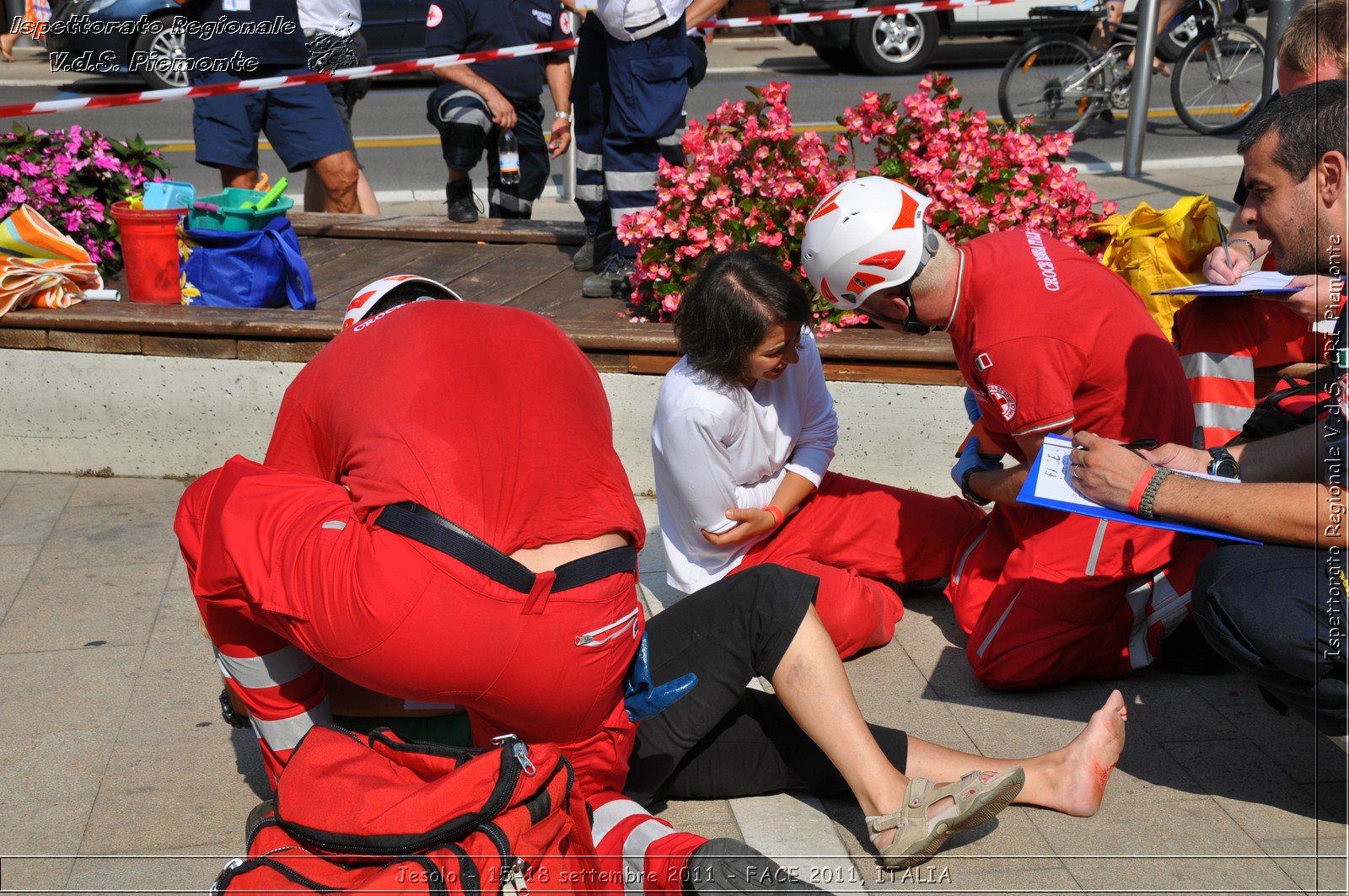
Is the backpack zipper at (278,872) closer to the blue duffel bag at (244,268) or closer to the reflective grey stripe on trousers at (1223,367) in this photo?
the reflective grey stripe on trousers at (1223,367)

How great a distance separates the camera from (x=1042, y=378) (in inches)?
129

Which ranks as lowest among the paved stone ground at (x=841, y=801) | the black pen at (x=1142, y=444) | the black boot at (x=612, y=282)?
the paved stone ground at (x=841, y=801)

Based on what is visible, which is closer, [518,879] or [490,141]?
[518,879]

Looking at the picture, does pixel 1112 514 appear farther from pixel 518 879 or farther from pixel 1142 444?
pixel 518 879

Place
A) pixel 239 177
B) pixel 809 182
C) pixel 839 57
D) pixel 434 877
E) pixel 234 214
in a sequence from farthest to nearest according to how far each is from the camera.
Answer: pixel 839 57, pixel 239 177, pixel 234 214, pixel 809 182, pixel 434 877

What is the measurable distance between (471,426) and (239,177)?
4609 millimetres

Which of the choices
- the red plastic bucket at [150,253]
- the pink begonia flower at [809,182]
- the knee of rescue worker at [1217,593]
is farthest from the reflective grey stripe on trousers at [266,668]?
the red plastic bucket at [150,253]

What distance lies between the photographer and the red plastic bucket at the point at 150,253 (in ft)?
17.5

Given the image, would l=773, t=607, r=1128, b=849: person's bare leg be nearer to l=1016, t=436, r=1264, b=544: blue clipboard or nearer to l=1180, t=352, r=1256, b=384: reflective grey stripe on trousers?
l=1016, t=436, r=1264, b=544: blue clipboard

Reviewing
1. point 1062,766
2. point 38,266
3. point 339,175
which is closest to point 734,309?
point 1062,766

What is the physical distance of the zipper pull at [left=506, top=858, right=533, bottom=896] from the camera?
7.37 feet

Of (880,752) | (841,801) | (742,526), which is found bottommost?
(841,801)

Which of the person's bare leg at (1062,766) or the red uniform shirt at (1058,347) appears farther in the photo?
the red uniform shirt at (1058,347)

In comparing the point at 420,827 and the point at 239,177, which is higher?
the point at 239,177
